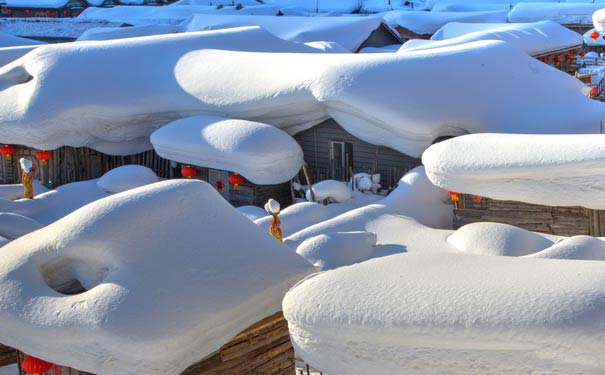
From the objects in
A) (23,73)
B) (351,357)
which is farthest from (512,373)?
(23,73)

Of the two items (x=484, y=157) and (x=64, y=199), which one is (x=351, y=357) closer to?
(x=484, y=157)

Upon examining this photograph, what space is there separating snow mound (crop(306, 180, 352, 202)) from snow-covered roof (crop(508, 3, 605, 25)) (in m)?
25.5

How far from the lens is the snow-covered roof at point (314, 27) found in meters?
28.1

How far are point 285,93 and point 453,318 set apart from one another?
1036cm

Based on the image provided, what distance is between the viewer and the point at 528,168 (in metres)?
10.0

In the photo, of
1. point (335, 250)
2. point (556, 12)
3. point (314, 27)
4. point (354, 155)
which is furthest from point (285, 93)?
point (556, 12)

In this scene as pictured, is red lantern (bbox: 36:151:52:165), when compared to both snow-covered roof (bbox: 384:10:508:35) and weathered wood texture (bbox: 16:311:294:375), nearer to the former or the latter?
weathered wood texture (bbox: 16:311:294:375)

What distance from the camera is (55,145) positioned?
642 inches

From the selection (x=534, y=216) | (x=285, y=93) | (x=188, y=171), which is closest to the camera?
(x=534, y=216)

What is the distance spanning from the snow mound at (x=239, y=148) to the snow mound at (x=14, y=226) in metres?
3.71

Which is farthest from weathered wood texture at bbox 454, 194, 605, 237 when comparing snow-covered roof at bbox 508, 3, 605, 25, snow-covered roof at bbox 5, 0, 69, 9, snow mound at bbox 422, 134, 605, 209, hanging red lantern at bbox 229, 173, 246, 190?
snow-covered roof at bbox 5, 0, 69, 9

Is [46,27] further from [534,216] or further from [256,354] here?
[256,354]

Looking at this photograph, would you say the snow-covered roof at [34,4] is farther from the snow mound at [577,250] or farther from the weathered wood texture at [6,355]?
the snow mound at [577,250]

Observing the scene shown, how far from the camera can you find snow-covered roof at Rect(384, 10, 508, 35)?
Result: 3541 cm
